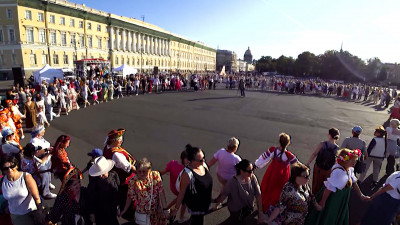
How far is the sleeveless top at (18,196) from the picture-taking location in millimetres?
3082

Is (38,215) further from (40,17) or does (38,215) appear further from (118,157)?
(40,17)

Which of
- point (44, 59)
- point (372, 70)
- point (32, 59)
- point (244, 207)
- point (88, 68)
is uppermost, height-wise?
point (372, 70)

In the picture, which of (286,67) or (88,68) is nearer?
(88,68)

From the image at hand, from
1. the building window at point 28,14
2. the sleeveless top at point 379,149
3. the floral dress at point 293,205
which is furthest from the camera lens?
the building window at point 28,14

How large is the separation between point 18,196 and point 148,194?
1744 mm

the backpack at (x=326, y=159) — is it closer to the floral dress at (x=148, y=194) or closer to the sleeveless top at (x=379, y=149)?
the sleeveless top at (x=379, y=149)

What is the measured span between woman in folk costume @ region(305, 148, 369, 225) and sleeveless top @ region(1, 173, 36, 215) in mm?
4042

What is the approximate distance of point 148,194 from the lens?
10.4ft

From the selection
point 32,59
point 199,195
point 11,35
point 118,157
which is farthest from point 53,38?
point 199,195

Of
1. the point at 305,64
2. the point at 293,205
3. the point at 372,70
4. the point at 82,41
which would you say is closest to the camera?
the point at 293,205

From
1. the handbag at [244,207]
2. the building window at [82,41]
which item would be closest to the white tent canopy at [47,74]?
the handbag at [244,207]

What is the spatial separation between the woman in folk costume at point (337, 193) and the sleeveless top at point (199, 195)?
158 centimetres

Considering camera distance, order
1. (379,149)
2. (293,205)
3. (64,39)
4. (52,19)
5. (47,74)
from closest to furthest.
→ (293,205)
(379,149)
(47,74)
(52,19)
(64,39)

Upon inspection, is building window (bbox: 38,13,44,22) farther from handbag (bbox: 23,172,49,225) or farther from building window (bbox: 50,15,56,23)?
handbag (bbox: 23,172,49,225)
